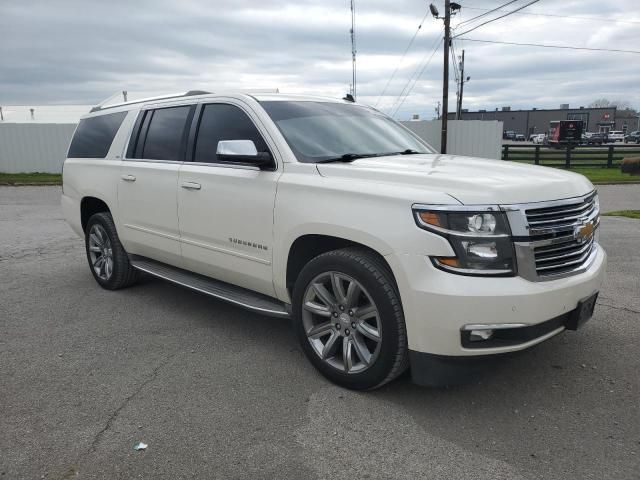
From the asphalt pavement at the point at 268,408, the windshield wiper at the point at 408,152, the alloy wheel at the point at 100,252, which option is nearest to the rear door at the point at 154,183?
the alloy wheel at the point at 100,252

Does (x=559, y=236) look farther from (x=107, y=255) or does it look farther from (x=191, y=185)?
(x=107, y=255)

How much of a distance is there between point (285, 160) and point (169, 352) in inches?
67.6

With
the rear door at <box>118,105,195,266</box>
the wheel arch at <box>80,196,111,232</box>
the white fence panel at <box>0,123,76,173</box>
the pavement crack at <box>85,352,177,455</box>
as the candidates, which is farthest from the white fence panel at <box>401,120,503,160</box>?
the pavement crack at <box>85,352,177,455</box>

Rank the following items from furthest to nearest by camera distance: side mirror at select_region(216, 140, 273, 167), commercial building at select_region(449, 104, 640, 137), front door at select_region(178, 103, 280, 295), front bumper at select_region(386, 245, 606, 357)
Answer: commercial building at select_region(449, 104, 640, 137), front door at select_region(178, 103, 280, 295), side mirror at select_region(216, 140, 273, 167), front bumper at select_region(386, 245, 606, 357)

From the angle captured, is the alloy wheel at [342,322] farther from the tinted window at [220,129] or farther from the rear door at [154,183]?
the rear door at [154,183]

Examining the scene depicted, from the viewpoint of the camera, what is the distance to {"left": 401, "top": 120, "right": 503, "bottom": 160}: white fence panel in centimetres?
2136

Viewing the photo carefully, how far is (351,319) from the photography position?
346 cm

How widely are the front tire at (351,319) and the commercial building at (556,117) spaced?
108m

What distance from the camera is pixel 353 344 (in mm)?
3488

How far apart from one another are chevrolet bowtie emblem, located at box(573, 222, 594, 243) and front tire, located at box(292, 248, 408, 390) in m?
1.13

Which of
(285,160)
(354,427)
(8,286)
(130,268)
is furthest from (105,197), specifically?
(354,427)

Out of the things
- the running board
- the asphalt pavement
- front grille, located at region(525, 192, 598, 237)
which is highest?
front grille, located at region(525, 192, 598, 237)

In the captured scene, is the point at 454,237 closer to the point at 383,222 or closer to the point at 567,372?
the point at 383,222

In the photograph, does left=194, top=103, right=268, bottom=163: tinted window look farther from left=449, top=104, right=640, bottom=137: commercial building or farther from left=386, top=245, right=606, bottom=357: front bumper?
left=449, top=104, right=640, bottom=137: commercial building
